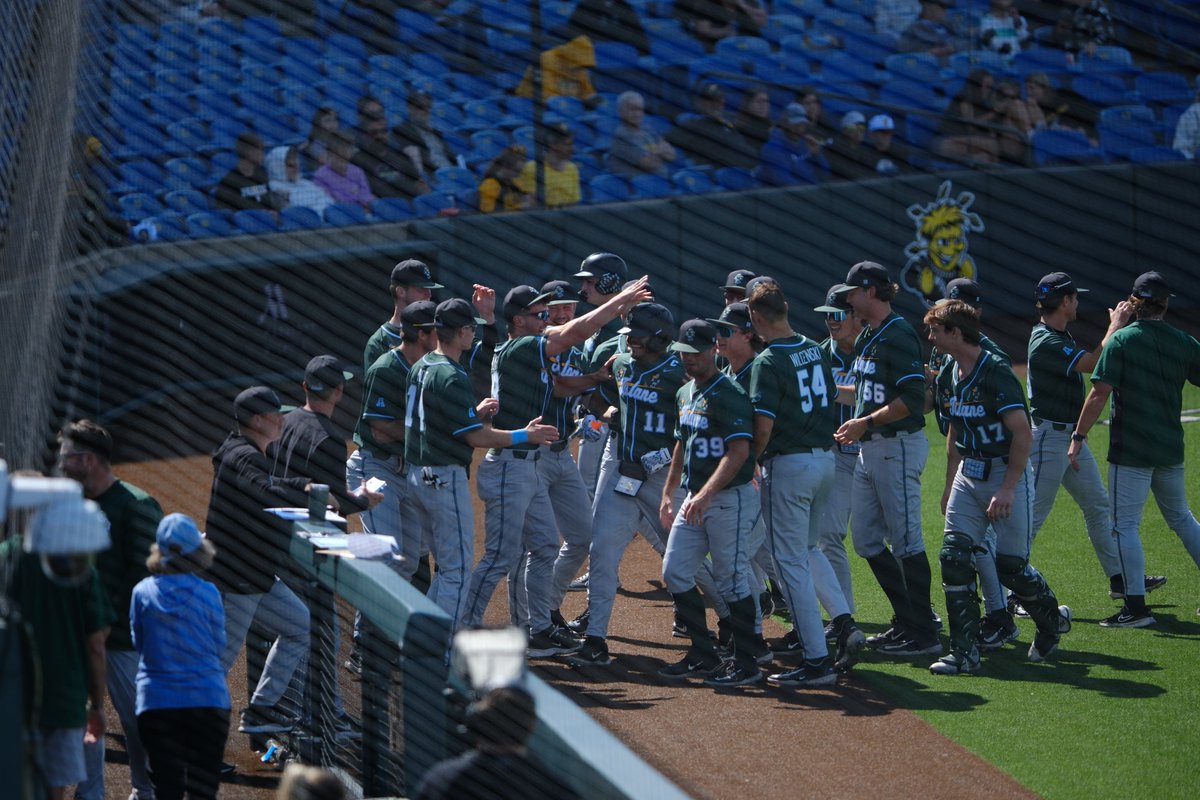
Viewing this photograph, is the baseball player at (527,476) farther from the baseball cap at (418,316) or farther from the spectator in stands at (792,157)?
the spectator in stands at (792,157)

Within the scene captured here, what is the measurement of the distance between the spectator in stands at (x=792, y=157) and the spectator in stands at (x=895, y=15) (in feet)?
8.33

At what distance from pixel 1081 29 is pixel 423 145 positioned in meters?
7.31

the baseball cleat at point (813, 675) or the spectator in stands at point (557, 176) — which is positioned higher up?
the spectator in stands at point (557, 176)

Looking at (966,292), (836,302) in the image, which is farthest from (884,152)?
(836,302)

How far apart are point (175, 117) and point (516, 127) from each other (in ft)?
10.3

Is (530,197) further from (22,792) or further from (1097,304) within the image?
(22,792)

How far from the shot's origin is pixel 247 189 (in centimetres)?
1195

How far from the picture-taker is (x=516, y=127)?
42.8ft

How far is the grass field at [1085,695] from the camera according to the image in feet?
16.0

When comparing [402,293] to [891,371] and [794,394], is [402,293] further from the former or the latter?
[891,371]

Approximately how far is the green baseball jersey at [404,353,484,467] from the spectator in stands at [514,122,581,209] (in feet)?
21.1

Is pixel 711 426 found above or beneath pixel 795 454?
above

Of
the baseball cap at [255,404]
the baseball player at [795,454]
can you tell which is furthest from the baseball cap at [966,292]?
the baseball cap at [255,404]

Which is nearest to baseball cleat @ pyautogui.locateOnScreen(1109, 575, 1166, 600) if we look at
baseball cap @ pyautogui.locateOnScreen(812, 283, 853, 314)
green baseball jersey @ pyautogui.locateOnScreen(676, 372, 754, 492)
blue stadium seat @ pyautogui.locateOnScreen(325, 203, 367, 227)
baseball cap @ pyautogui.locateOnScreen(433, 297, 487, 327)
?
baseball cap @ pyautogui.locateOnScreen(812, 283, 853, 314)
